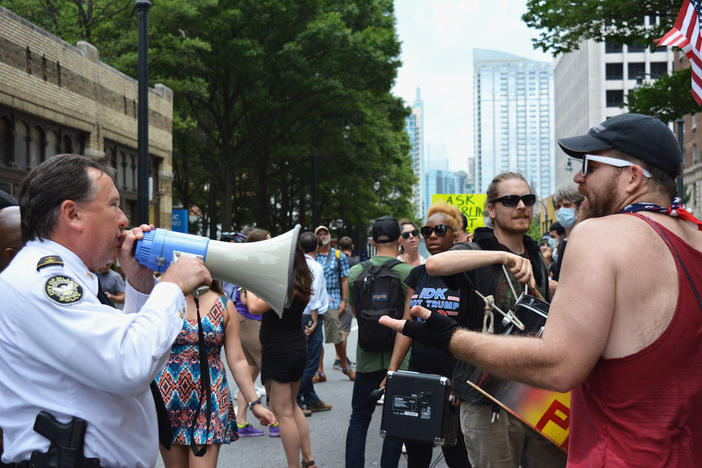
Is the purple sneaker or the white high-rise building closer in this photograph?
the purple sneaker

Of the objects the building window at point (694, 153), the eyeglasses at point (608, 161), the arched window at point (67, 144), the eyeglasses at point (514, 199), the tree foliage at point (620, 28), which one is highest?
the building window at point (694, 153)

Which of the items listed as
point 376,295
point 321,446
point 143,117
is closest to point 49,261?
point 376,295

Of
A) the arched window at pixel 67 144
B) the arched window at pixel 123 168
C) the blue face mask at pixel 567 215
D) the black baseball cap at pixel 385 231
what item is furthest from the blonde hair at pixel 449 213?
the arched window at pixel 123 168

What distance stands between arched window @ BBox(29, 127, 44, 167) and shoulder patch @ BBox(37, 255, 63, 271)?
50.2 ft

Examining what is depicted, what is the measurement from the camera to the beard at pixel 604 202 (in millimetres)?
2166

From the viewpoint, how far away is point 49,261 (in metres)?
2.18

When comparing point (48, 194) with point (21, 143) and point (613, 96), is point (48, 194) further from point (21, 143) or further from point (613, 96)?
point (613, 96)

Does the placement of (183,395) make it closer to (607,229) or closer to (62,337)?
(62,337)

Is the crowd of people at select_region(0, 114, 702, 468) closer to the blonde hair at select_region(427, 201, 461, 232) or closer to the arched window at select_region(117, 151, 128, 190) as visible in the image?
the blonde hair at select_region(427, 201, 461, 232)

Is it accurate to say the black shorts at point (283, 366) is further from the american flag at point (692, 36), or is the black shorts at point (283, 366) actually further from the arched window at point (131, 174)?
the arched window at point (131, 174)

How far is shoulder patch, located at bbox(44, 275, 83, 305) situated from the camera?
2092 millimetres

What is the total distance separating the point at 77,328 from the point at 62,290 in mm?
129

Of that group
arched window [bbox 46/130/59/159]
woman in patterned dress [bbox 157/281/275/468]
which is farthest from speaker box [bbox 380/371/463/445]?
arched window [bbox 46/130/59/159]

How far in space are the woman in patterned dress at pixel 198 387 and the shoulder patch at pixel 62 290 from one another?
1.89 meters
